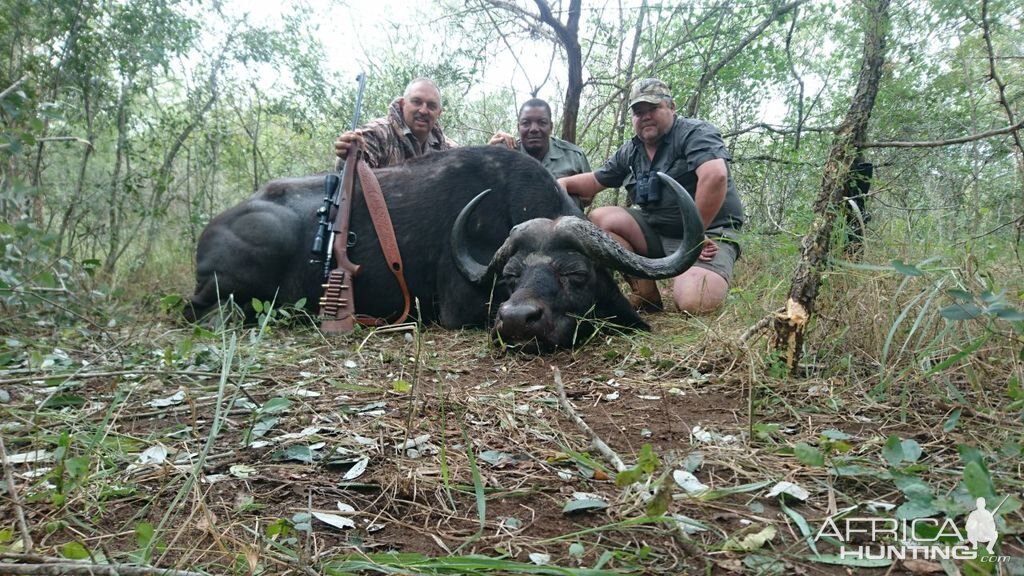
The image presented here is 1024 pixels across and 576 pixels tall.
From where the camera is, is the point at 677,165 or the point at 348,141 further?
the point at 677,165

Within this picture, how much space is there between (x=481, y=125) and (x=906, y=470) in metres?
12.2

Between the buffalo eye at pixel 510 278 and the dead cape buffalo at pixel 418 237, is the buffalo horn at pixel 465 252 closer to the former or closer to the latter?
the dead cape buffalo at pixel 418 237

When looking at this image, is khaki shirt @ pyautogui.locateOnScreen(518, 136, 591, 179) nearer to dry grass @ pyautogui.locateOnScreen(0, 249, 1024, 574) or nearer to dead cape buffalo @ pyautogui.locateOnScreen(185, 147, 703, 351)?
dead cape buffalo @ pyautogui.locateOnScreen(185, 147, 703, 351)

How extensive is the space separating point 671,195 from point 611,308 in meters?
1.73

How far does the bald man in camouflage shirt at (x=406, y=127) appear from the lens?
6162 millimetres

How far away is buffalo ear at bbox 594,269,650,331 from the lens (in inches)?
161

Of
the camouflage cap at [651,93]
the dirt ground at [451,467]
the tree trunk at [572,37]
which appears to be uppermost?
the tree trunk at [572,37]

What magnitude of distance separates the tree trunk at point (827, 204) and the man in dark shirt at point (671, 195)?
82.6 inches

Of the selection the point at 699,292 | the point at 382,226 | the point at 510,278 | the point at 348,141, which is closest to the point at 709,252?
the point at 699,292

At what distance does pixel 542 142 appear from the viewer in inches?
268

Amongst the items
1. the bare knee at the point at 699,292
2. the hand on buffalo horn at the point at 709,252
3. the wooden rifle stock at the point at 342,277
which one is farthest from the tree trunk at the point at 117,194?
the hand on buffalo horn at the point at 709,252

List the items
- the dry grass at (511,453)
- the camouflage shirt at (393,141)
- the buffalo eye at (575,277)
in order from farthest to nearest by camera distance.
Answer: the camouflage shirt at (393,141)
the buffalo eye at (575,277)
the dry grass at (511,453)

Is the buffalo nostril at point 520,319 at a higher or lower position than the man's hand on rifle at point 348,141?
lower

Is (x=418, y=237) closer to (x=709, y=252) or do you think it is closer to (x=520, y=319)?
(x=520, y=319)
